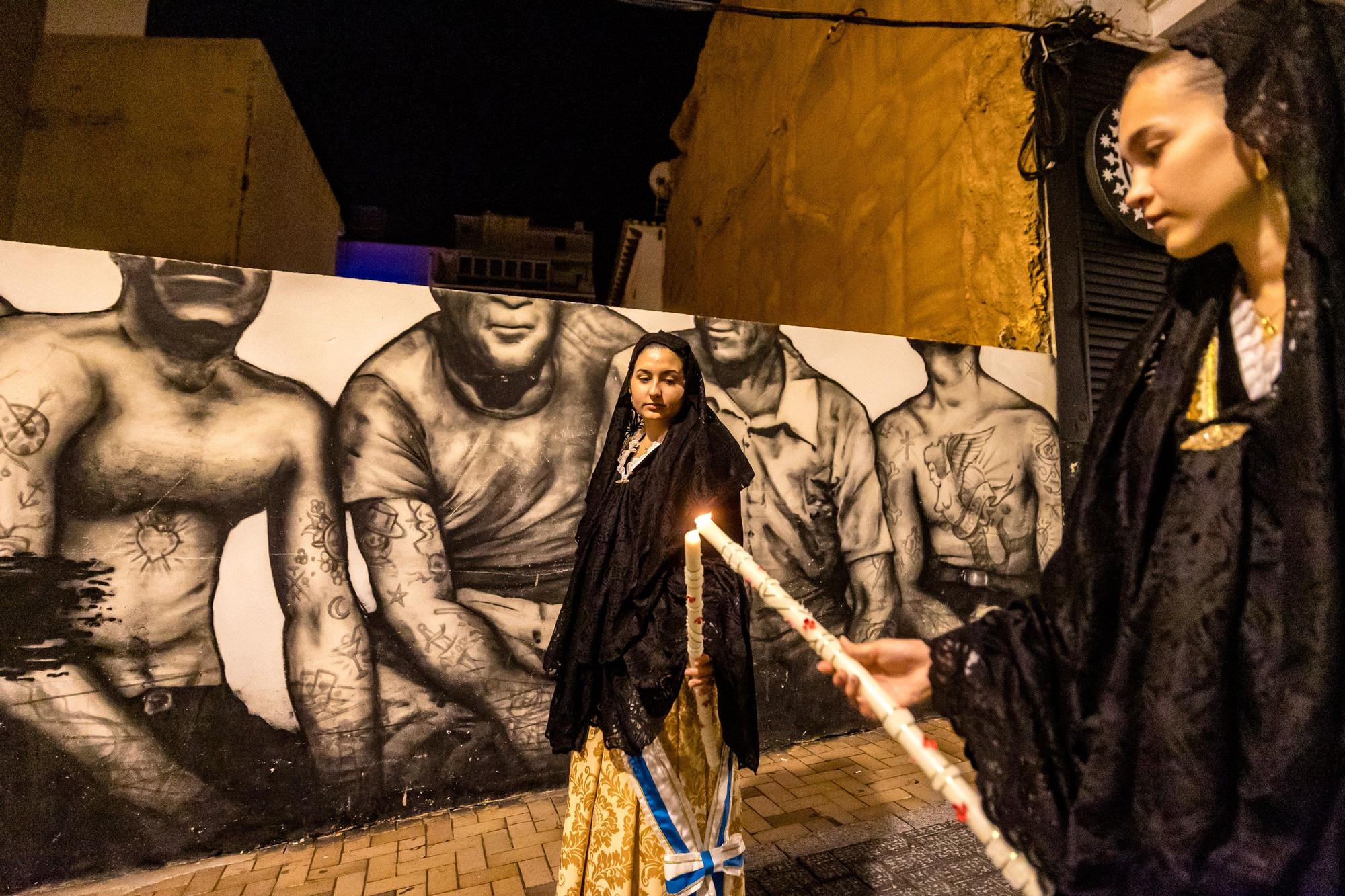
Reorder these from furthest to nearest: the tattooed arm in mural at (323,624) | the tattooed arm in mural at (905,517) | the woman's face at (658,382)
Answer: the tattooed arm in mural at (905,517) < the tattooed arm in mural at (323,624) < the woman's face at (658,382)

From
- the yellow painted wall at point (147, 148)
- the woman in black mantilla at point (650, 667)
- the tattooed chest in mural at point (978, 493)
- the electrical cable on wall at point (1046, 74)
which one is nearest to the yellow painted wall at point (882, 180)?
the electrical cable on wall at point (1046, 74)

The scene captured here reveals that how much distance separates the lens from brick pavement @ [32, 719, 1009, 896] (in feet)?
9.37

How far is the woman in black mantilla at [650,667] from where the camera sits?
2143 millimetres

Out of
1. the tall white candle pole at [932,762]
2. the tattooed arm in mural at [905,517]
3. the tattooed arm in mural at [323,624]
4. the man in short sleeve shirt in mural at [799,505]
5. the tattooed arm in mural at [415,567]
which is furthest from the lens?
the tattooed arm in mural at [905,517]

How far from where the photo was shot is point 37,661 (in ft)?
9.88

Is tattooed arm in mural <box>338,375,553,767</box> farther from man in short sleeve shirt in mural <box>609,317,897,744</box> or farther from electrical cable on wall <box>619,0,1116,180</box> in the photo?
electrical cable on wall <box>619,0,1116,180</box>

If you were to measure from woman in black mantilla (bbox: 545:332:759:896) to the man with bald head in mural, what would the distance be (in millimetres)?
1828

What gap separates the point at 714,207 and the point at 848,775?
9.50 metres

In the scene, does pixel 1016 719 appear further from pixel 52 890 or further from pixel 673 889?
pixel 52 890

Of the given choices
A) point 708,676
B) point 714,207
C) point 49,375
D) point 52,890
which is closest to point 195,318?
point 49,375

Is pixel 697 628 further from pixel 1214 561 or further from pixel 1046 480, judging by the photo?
pixel 1046 480

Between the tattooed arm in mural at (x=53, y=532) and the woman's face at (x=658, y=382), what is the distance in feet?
9.24

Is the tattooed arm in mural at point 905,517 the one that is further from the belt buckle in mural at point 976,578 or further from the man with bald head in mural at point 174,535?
the man with bald head in mural at point 174,535

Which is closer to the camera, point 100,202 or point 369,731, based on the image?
point 369,731
